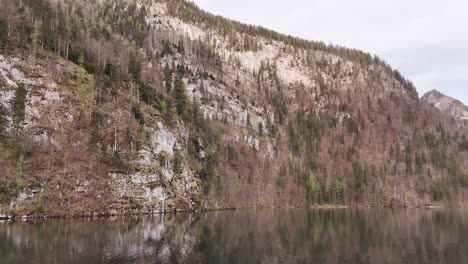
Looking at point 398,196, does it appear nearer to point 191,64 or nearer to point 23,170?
point 191,64

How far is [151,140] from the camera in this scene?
9712 centimetres

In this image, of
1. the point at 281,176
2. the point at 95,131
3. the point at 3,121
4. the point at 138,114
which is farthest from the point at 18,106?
the point at 281,176

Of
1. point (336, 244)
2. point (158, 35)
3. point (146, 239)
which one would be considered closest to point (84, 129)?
point (146, 239)

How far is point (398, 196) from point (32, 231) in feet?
475

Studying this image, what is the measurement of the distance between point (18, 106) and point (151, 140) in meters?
29.0

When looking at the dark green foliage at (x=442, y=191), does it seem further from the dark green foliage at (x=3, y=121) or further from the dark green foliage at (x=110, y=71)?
the dark green foliage at (x=3, y=121)

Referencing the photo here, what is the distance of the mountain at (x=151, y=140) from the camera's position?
260ft

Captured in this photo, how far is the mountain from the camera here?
79250 millimetres

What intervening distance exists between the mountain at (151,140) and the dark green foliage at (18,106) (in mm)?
275

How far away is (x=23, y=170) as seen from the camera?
7375 cm

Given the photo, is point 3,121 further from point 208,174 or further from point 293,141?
point 293,141

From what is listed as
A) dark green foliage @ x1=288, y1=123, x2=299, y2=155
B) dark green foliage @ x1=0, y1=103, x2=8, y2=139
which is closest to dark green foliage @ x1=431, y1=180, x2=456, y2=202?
dark green foliage @ x1=288, y1=123, x2=299, y2=155

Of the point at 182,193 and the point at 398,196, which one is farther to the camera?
the point at 398,196

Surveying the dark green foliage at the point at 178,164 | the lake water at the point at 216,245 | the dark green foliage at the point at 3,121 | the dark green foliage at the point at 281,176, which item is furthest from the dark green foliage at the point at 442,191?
the dark green foliage at the point at 3,121
